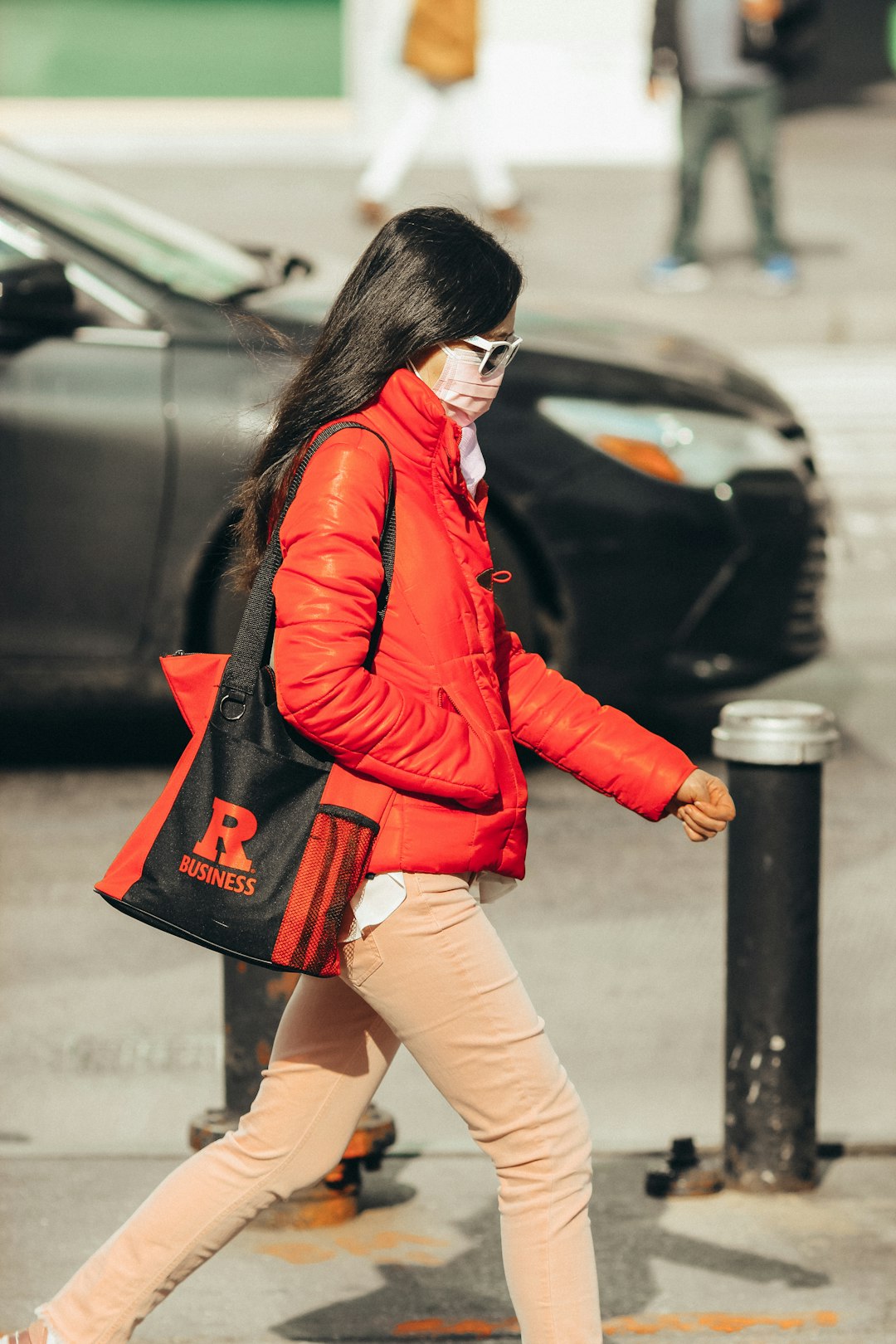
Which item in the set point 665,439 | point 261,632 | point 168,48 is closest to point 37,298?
point 665,439

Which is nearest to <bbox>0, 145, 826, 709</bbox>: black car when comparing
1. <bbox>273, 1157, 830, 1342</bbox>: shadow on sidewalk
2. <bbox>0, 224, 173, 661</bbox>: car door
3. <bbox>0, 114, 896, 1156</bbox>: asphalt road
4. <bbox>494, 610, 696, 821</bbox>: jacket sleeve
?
<bbox>0, 224, 173, 661</bbox>: car door

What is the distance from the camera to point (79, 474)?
19.0 ft

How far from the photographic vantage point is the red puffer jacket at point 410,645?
2.50 m

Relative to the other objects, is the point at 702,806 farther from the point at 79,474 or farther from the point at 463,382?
the point at 79,474

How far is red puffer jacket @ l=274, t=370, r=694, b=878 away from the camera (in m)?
2.50

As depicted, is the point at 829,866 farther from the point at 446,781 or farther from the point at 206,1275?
the point at 446,781

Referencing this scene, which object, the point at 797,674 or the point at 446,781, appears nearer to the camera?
the point at 446,781

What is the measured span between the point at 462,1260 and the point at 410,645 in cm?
126

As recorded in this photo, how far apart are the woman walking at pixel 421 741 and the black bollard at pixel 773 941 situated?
809 millimetres

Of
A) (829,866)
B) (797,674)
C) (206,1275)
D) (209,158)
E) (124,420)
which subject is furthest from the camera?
(209,158)

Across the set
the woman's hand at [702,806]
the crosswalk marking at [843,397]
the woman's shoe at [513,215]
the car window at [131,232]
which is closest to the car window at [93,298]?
the car window at [131,232]

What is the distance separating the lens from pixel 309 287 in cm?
636

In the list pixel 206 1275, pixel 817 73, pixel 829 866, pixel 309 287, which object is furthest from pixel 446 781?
pixel 817 73

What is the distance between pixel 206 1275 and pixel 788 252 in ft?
35.6
